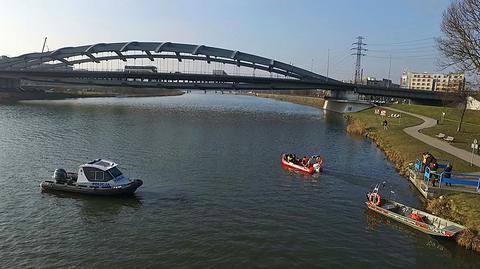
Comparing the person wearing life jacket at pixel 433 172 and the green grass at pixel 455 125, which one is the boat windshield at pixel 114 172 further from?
the green grass at pixel 455 125

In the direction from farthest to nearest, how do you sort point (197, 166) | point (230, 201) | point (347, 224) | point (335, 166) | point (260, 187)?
point (335, 166) → point (197, 166) → point (260, 187) → point (230, 201) → point (347, 224)

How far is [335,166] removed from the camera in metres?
41.7

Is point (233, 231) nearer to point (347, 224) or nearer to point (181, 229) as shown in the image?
point (181, 229)

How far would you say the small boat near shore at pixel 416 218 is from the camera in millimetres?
22344

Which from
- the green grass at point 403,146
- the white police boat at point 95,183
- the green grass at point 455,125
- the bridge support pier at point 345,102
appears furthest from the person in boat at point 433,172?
the bridge support pier at point 345,102

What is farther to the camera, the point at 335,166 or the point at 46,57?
the point at 46,57

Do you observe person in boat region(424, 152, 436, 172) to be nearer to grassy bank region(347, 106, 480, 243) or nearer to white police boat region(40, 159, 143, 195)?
grassy bank region(347, 106, 480, 243)

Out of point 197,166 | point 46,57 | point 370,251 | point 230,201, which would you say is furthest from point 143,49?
point 370,251

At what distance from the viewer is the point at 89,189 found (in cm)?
2895

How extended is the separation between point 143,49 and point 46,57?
34.6 meters

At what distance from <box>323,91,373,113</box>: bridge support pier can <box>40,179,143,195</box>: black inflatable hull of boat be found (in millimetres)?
97385

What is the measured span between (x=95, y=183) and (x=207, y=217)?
9412 mm

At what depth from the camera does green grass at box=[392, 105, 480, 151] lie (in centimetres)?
5146

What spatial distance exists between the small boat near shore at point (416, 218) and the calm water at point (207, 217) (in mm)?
554
